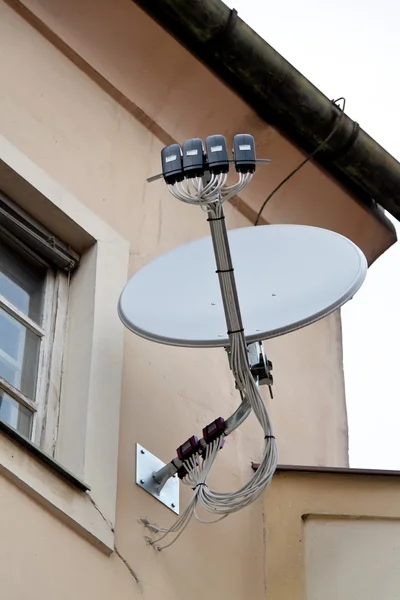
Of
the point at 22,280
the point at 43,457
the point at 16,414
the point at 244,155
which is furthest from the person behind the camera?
the point at 22,280

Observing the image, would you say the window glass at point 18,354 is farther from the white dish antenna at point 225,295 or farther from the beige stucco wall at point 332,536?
the beige stucco wall at point 332,536

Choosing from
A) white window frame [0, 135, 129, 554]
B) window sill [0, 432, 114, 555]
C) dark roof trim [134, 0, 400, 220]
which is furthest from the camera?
dark roof trim [134, 0, 400, 220]

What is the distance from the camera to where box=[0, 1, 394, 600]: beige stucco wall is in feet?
15.6

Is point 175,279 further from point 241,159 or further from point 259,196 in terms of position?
point 259,196

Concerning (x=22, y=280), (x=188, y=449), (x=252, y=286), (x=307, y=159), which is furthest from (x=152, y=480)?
(x=307, y=159)

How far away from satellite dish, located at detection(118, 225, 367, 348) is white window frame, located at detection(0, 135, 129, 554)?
0.95 ft

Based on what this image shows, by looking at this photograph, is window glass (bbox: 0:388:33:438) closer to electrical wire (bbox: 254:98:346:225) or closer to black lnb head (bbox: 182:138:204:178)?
black lnb head (bbox: 182:138:204:178)

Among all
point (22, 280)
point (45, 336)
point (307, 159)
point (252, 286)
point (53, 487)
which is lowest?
point (53, 487)

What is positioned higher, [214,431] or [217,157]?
[217,157]

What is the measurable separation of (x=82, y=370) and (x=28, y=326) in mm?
335

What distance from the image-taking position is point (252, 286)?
18.1 feet

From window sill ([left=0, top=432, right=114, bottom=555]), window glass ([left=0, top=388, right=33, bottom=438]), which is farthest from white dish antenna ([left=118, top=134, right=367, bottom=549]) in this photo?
window glass ([left=0, top=388, right=33, bottom=438])

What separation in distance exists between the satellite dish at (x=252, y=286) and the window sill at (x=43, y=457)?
0.66 meters

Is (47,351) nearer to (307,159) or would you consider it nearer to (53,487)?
(53,487)
